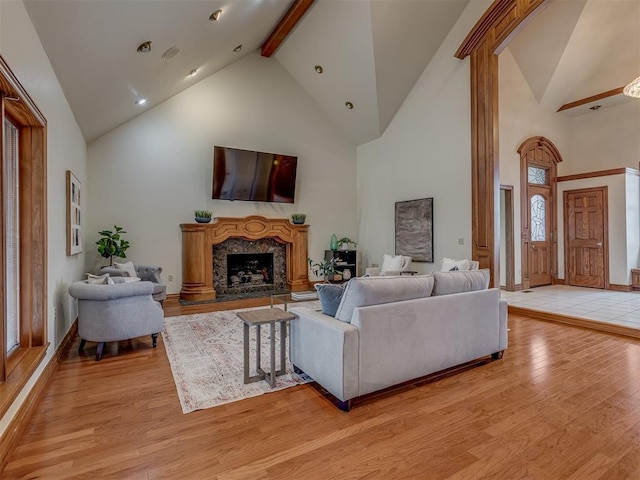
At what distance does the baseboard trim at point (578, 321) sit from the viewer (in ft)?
13.2

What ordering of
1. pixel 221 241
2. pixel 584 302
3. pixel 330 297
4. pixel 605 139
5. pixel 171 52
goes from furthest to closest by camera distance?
pixel 605 139 < pixel 221 241 < pixel 584 302 < pixel 171 52 < pixel 330 297

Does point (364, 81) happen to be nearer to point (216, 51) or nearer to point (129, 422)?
point (216, 51)

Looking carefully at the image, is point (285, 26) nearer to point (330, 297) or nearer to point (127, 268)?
point (127, 268)

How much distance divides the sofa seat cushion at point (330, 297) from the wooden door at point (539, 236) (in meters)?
6.17

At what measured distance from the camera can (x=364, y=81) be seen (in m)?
6.40

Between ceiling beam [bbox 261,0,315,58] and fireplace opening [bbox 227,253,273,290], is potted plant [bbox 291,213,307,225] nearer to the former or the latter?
fireplace opening [bbox 227,253,273,290]

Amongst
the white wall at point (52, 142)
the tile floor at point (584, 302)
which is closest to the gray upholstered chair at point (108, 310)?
the white wall at point (52, 142)

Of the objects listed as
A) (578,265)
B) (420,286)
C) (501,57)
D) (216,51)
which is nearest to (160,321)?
(420,286)

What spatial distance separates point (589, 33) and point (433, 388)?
733cm

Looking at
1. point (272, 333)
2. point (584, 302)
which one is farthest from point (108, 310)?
point (584, 302)

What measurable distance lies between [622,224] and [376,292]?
716cm

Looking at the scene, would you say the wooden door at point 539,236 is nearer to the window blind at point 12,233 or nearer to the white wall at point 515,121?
the white wall at point 515,121

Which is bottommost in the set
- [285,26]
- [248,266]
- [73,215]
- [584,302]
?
[584,302]

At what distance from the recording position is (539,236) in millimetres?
7457
